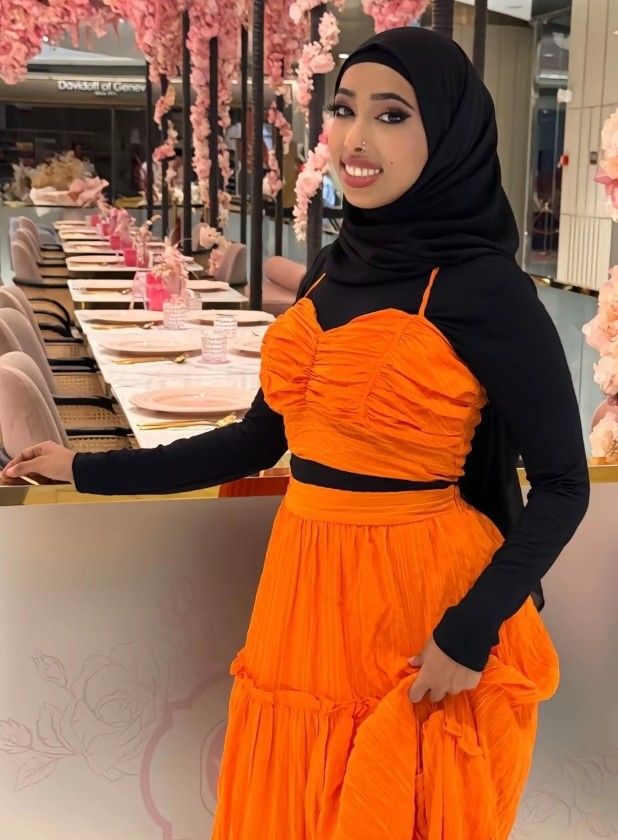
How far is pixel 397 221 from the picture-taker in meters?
1.35

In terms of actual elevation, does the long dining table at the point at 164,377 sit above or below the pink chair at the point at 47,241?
above

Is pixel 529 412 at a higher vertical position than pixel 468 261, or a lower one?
lower

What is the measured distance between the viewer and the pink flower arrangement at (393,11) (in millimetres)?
3773

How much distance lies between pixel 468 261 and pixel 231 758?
72cm

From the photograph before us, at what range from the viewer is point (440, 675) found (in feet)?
4.26

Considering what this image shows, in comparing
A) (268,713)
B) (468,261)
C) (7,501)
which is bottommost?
(268,713)

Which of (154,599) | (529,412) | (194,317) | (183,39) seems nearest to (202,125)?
(183,39)

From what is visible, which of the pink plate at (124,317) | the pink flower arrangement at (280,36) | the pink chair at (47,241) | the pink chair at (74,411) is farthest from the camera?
the pink chair at (47,241)

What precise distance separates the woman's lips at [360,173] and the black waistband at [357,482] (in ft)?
1.14

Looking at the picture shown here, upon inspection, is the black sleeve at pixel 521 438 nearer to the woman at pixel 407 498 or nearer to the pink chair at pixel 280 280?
the woman at pixel 407 498

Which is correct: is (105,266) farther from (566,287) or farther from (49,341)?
(566,287)

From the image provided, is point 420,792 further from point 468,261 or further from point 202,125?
point 202,125

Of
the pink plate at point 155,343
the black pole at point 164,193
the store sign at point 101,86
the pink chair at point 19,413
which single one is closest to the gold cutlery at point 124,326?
the pink plate at point 155,343

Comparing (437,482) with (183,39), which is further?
(183,39)
